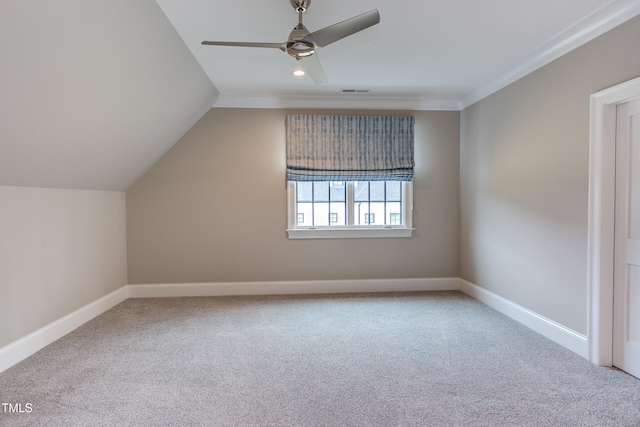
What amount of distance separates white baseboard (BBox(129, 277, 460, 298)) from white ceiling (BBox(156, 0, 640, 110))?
88.9 inches

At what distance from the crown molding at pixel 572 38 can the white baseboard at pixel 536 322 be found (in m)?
2.21

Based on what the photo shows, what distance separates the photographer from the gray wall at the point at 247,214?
418cm

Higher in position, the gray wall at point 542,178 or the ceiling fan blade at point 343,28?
the ceiling fan blade at point 343,28

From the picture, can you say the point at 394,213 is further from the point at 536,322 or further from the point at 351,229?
the point at 536,322

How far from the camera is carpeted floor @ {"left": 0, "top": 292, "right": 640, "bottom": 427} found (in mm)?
1887

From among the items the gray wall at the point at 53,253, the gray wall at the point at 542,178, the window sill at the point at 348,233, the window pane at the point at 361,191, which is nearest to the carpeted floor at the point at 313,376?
the gray wall at the point at 53,253

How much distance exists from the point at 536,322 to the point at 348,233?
7.12 feet

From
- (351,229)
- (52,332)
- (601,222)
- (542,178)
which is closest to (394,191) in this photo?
(351,229)

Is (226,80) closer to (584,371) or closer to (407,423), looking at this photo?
(407,423)

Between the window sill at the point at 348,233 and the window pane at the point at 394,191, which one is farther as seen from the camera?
the window pane at the point at 394,191

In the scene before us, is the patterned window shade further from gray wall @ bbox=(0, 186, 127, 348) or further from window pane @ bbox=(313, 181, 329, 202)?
gray wall @ bbox=(0, 186, 127, 348)

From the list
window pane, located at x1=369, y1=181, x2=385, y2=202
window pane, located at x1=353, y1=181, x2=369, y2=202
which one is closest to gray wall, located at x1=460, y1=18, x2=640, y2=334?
window pane, located at x1=369, y1=181, x2=385, y2=202

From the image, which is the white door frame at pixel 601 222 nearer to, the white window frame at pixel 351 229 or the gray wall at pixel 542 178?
the gray wall at pixel 542 178

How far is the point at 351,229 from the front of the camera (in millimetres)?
4352
